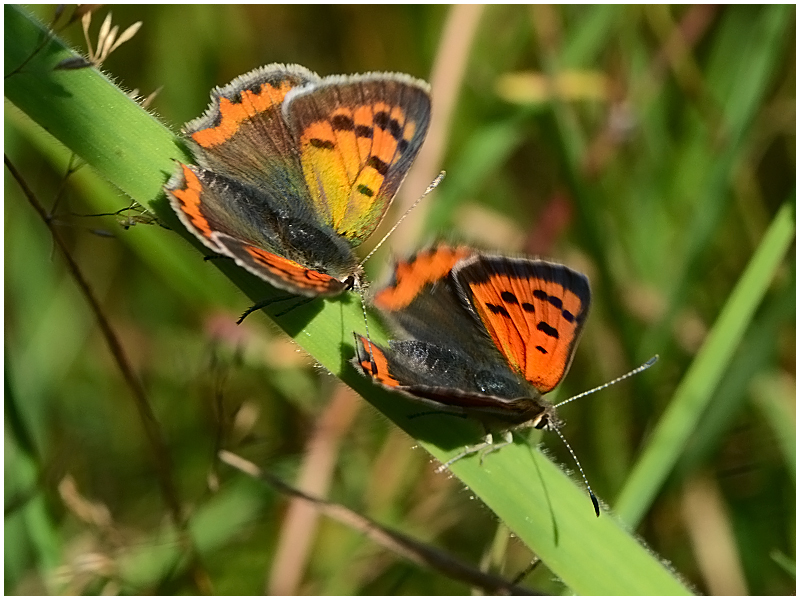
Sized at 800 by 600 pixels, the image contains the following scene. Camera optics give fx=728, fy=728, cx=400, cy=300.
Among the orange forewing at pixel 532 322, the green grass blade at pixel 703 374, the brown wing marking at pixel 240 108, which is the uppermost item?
the brown wing marking at pixel 240 108

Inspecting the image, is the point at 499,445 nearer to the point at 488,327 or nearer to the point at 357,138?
the point at 488,327

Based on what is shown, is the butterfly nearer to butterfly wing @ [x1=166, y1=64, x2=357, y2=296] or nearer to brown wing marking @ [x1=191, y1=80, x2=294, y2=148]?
butterfly wing @ [x1=166, y1=64, x2=357, y2=296]

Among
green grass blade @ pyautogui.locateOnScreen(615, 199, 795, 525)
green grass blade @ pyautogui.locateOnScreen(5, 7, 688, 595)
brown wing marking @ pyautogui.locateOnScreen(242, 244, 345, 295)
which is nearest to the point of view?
brown wing marking @ pyautogui.locateOnScreen(242, 244, 345, 295)

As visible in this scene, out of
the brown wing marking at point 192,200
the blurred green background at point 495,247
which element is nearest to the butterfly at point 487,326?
the brown wing marking at point 192,200

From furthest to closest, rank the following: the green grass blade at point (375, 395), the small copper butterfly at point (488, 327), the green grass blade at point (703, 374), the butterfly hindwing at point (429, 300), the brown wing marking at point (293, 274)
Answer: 1. the green grass blade at point (703, 374)
2. the butterfly hindwing at point (429, 300)
3. the small copper butterfly at point (488, 327)
4. the green grass blade at point (375, 395)
5. the brown wing marking at point (293, 274)

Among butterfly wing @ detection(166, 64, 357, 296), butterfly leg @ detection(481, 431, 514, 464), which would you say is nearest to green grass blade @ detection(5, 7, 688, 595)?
butterfly leg @ detection(481, 431, 514, 464)

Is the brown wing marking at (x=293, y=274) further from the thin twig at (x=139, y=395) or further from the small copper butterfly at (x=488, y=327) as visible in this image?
the thin twig at (x=139, y=395)
